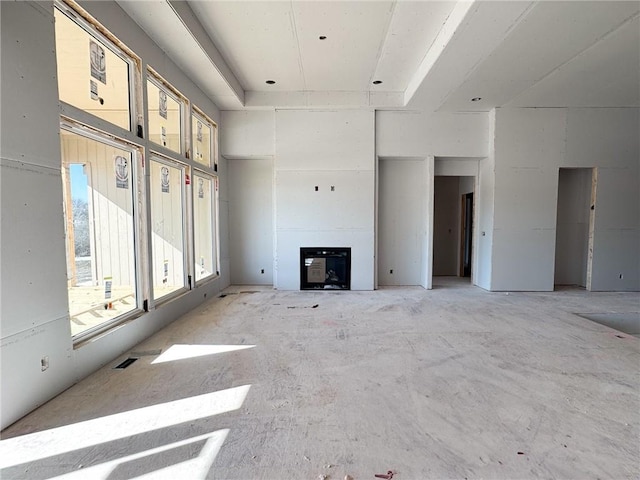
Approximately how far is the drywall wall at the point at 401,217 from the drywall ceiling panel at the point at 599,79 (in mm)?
2257

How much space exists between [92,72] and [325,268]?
4510mm

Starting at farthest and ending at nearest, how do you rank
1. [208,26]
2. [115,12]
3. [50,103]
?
[208,26] < [115,12] < [50,103]

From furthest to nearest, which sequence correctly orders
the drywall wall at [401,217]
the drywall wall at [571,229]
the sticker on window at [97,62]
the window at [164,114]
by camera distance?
the drywall wall at [401,217]
the drywall wall at [571,229]
the window at [164,114]
the sticker on window at [97,62]

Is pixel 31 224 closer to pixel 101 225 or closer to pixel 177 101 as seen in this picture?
pixel 101 225

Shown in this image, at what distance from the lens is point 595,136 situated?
5.65 meters

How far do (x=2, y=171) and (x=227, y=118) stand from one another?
4.59m

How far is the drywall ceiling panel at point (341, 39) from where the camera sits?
3.37 metres

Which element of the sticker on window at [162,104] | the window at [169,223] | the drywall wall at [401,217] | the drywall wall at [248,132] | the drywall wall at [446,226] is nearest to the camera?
the sticker on window at [162,104]

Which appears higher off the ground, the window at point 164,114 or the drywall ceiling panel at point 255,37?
the drywall ceiling panel at point 255,37

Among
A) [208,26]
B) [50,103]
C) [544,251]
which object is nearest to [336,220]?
[208,26]

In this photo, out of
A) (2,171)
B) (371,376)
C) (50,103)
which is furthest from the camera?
(371,376)

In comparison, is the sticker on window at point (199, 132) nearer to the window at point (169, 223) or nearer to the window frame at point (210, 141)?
the window frame at point (210, 141)

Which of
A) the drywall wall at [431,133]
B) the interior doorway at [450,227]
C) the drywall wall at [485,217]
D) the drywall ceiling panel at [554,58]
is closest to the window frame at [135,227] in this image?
the drywall wall at [431,133]

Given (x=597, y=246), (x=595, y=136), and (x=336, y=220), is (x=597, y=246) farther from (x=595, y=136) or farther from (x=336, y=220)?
(x=336, y=220)
